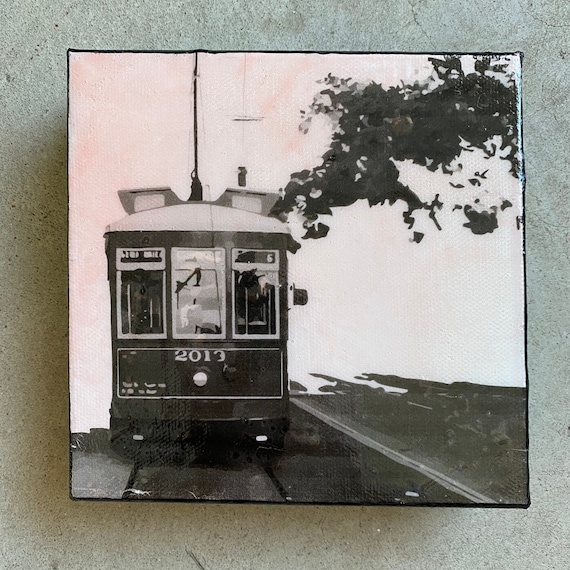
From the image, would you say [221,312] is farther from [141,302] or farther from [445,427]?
[445,427]

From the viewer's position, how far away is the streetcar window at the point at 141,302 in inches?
36.8

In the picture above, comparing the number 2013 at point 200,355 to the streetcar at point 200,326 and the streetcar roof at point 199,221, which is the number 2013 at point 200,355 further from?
the streetcar roof at point 199,221

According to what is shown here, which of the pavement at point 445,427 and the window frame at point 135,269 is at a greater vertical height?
the window frame at point 135,269

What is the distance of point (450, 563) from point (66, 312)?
870mm

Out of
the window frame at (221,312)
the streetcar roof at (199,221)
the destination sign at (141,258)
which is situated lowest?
the window frame at (221,312)

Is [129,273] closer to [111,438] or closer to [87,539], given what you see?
[111,438]

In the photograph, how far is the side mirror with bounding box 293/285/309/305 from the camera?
946mm

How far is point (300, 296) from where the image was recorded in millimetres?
946

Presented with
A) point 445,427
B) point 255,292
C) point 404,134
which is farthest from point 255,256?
point 445,427

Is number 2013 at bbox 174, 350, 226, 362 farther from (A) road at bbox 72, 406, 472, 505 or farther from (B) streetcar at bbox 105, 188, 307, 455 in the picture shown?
(A) road at bbox 72, 406, 472, 505

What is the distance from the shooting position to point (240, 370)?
94cm

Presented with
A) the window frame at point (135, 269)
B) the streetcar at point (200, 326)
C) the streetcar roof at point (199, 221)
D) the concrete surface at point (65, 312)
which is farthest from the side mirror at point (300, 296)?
the concrete surface at point (65, 312)

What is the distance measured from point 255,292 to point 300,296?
0.26ft

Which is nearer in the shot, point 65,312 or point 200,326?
point 200,326
